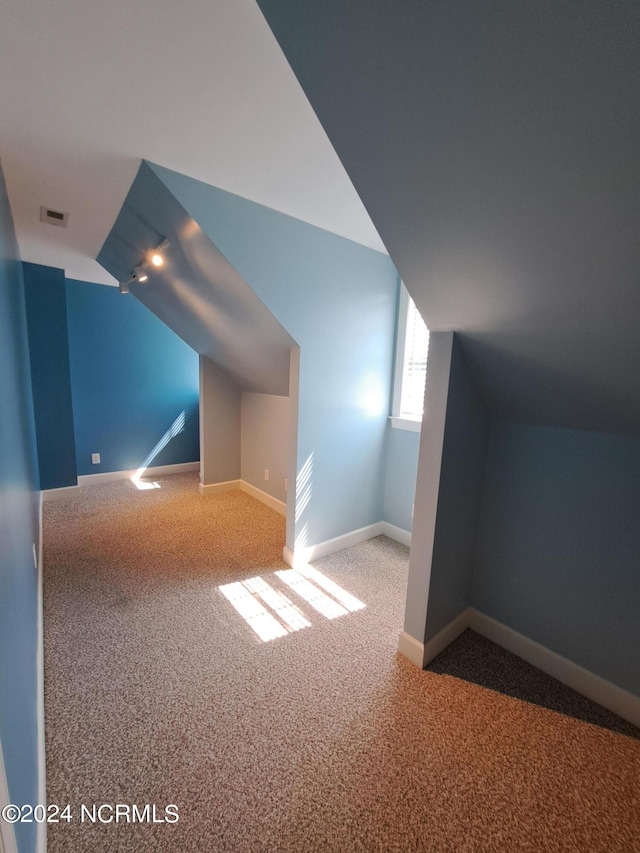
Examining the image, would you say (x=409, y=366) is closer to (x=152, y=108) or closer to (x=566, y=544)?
(x=566, y=544)

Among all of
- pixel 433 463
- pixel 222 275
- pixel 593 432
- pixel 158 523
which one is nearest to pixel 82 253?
pixel 222 275

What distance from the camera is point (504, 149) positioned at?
2.43 ft

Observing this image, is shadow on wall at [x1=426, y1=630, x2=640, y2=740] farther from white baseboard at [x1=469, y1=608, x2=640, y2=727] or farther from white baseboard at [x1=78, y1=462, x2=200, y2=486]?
white baseboard at [x1=78, y1=462, x2=200, y2=486]

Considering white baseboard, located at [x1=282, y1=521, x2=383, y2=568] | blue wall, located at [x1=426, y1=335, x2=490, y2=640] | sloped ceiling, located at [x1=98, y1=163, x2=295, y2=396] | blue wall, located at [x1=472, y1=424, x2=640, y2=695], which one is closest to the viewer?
blue wall, located at [x1=472, y1=424, x2=640, y2=695]

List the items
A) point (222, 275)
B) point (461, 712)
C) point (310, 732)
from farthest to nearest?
1. point (222, 275)
2. point (461, 712)
3. point (310, 732)

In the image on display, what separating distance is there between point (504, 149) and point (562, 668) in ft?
6.81

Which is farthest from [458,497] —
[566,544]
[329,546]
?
[329,546]

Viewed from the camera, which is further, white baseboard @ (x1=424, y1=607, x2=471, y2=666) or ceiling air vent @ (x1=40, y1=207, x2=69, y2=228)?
ceiling air vent @ (x1=40, y1=207, x2=69, y2=228)

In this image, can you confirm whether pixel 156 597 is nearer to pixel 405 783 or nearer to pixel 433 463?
pixel 405 783

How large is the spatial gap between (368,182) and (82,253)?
286cm

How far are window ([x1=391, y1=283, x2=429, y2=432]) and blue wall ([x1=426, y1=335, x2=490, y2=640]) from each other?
3.03ft

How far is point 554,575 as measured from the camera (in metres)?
1.58

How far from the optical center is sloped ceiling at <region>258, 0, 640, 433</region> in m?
0.59
